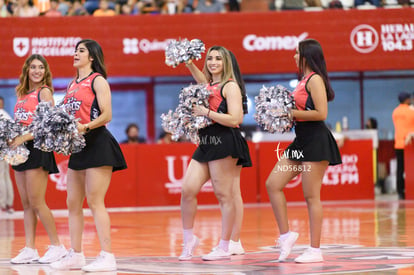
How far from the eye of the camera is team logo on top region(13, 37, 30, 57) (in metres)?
15.6

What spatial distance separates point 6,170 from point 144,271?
6.83 meters

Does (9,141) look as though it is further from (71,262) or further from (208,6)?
(208,6)

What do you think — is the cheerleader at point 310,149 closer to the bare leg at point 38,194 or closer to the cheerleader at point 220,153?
the cheerleader at point 220,153

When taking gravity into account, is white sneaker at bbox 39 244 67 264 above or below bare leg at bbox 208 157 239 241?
below

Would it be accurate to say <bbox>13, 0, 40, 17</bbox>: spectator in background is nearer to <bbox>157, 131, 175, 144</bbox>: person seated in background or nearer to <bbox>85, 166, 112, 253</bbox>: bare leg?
<bbox>157, 131, 175, 144</bbox>: person seated in background

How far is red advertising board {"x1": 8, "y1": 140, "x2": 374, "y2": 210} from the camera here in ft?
43.5

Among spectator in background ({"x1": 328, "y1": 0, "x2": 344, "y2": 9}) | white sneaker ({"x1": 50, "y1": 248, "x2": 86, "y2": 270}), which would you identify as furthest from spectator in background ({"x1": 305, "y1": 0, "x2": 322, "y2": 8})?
white sneaker ({"x1": 50, "y1": 248, "x2": 86, "y2": 270})

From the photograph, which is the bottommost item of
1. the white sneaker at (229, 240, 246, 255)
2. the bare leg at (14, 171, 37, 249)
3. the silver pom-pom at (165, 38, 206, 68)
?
the white sneaker at (229, 240, 246, 255)

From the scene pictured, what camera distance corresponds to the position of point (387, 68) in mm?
15898

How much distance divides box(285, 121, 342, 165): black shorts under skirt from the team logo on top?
1007 centimetres

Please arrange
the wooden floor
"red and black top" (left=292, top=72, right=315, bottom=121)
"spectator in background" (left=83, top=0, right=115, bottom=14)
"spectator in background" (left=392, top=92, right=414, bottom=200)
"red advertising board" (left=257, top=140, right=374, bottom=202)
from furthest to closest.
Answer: "spectator in background" (left=83, top=0, right=115, bottom=14) < "spectator in background" (left=392, top=92, right=414, bottom=200) < "red advertising board" (left=257, top=140, right=374, bottom=202) < "red and black top" (left=292, top=72, right=315, bottom=121) < the wooden floor

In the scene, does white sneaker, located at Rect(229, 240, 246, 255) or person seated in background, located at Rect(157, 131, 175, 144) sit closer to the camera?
white sneaker, located at Rect(229, 240, 246, 255)

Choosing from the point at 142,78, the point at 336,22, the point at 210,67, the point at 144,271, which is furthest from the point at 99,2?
the point at 144,271

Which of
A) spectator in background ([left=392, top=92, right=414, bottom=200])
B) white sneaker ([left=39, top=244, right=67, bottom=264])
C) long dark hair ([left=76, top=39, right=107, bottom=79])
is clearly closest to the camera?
long dark hair ([left=76, top=39, right=107, bottom=79])
